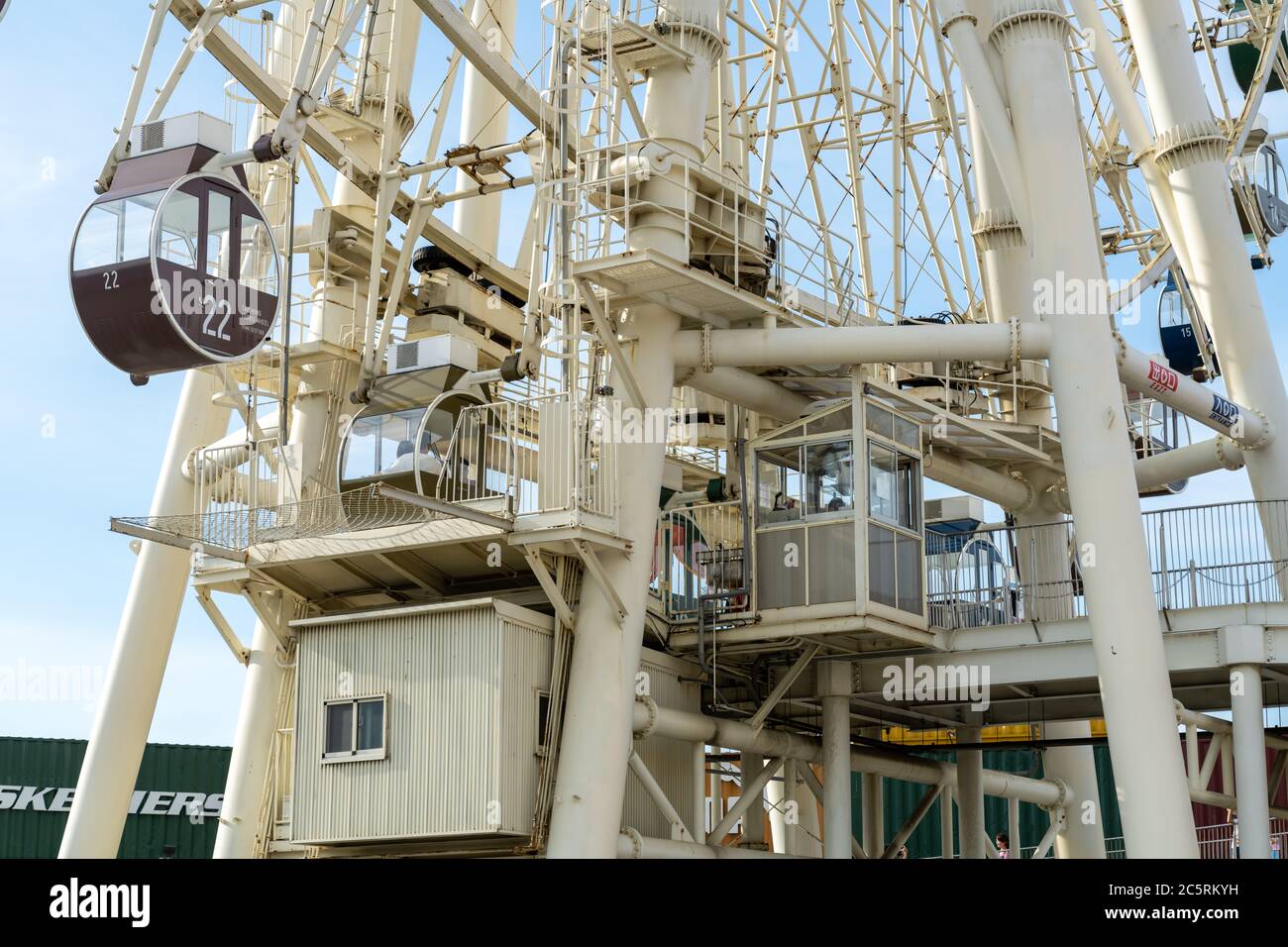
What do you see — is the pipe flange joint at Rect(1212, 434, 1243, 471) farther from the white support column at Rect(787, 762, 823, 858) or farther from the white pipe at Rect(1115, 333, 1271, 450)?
the white support column at Rect(787, 762, 823, 858)

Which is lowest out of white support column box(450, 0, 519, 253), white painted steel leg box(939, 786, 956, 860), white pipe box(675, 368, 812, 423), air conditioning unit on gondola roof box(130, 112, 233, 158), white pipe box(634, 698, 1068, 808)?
white painted steel leg box(939, 786, 956, 860)

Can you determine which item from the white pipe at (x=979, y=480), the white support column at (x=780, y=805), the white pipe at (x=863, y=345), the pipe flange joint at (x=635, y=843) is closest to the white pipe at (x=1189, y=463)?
the white pipe at (x=979, y=480)

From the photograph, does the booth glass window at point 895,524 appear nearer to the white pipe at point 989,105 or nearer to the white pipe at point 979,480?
the white pipe at point 979,480

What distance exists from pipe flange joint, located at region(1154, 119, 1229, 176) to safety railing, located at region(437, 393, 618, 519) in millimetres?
15273

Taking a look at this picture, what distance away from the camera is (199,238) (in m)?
24.1

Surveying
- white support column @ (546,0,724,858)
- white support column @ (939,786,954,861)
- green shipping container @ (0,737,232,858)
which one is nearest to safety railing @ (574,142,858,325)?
white support column @ (546,0,724,858)

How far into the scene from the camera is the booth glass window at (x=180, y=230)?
77.4 feet

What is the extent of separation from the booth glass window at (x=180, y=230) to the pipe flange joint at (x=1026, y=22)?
1610 cm

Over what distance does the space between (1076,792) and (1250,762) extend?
14.0m

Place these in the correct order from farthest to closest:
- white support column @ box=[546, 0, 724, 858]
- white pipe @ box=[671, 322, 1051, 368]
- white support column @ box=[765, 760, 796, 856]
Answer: white support column @ box=[765, 760, 796, 856]
white pipe @ box=[671, 322, 1051, 368]
white support column @ box=[546, 0, 724, 858]

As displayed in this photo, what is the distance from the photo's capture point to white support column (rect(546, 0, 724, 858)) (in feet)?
94.3

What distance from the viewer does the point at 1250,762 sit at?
3028 centimetres

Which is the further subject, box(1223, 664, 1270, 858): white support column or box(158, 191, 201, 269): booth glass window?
box(1223, 664, 1270, 858): white support column
